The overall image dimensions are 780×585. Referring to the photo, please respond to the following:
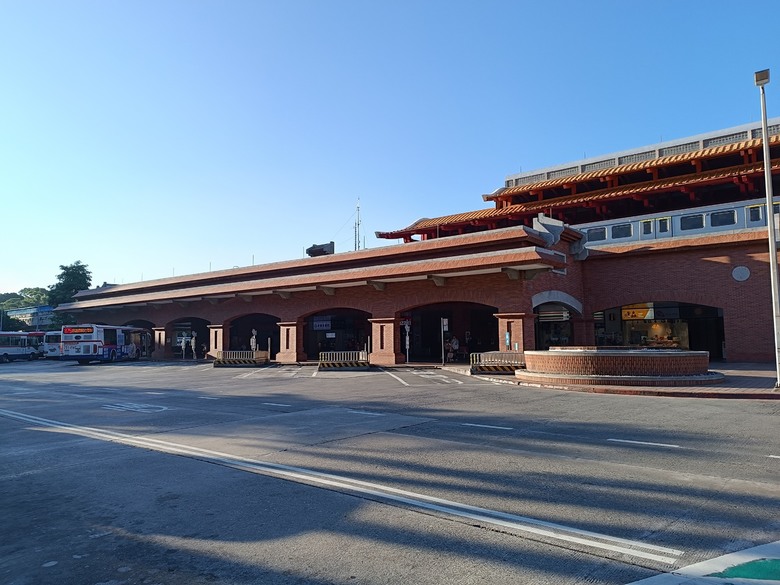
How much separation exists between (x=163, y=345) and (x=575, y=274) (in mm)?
34733

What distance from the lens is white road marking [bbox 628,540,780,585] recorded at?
4.11 m

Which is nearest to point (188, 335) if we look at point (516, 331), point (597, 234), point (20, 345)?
point (20, 345)

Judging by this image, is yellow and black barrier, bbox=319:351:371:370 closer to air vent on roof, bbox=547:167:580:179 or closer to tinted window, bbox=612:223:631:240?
tinted window, bbox=612:223:631:240

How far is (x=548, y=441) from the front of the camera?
970cm

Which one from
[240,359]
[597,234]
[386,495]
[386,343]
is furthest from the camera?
[240,359]

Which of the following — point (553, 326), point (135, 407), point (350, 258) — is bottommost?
point (135, 407)

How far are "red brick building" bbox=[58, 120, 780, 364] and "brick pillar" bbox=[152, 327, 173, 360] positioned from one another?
6.92 meters

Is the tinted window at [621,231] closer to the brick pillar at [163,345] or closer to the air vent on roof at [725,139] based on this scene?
the air vent on roof at [725,139]

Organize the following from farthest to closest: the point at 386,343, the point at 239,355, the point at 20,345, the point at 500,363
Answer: the point at 20,345 → the point at 239,355 → the point at 386,343 → the point at 500,363

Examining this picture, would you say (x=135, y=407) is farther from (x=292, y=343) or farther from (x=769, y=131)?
(x=769, y=131)

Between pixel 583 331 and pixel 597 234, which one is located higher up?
pixel 597 234

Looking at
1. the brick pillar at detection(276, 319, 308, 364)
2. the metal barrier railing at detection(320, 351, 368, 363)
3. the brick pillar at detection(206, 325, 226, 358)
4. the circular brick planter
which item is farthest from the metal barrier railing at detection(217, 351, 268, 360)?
the circular brick planter

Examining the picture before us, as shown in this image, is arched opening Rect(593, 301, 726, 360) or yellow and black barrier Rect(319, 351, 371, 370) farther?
yellow and black barrier Rect(319, 351, 371, 370)

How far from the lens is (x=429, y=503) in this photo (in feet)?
20.2
